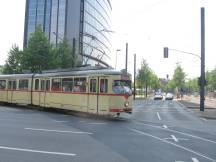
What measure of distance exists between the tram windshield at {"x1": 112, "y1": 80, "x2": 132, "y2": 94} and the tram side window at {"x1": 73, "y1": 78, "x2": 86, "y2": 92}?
2292 mm

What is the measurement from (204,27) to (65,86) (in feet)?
46.3

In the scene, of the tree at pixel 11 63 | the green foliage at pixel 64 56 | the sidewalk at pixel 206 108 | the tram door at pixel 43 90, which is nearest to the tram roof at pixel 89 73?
the tram door at pixel 43 90

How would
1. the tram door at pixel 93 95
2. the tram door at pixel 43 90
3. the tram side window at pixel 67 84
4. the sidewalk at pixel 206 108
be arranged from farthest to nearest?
the sidewalk at pixel 206 108
the tram door at pixel 43 90
the tram side window at pixel 67 84
the tram door at pixel 93 95

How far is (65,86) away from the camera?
75.2 feet

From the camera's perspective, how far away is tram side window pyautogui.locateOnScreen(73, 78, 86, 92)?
20.9m

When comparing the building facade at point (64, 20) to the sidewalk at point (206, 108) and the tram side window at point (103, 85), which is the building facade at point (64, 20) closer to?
the sidewalk at point (206, 108)

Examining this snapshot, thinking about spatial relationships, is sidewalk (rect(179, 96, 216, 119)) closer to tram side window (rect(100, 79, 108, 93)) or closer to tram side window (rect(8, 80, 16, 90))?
tram side window (rect(100, 79, 108, 93))

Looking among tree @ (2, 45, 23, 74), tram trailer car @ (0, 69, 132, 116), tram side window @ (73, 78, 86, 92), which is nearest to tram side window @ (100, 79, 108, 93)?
tram trailer car @ (0, 69, 132, 116)

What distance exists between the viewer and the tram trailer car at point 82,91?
63.5 feet

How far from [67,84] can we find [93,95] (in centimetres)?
330

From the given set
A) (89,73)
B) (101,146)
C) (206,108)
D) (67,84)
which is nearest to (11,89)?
(67,84)

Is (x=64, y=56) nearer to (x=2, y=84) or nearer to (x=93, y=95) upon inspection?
(x=2, y=84)

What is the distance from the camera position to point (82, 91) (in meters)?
21.0

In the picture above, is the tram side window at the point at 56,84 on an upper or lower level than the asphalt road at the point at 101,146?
upper
